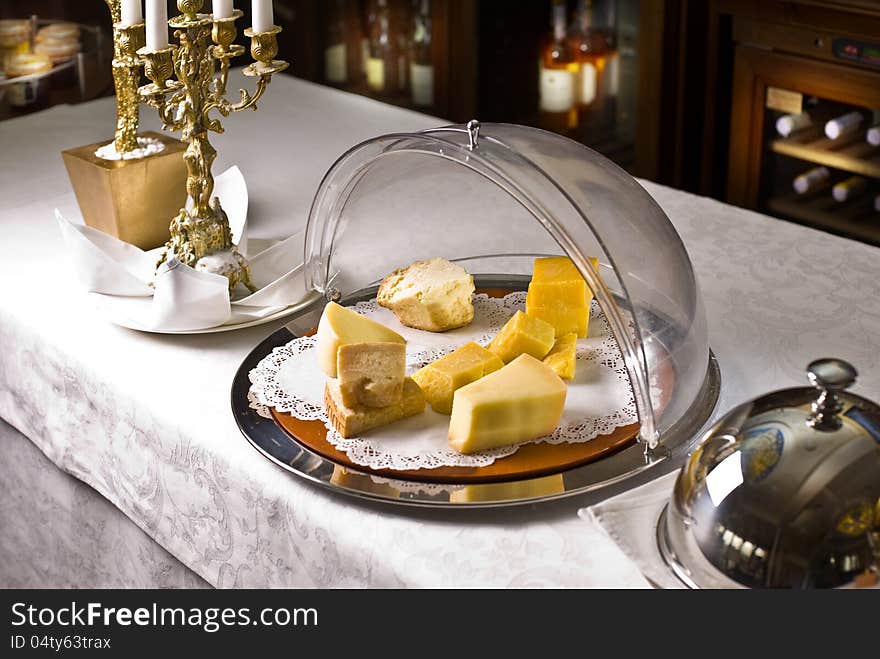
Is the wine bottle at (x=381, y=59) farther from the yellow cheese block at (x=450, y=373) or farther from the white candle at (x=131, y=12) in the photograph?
the yellow cheese block at (x=450, y=373)

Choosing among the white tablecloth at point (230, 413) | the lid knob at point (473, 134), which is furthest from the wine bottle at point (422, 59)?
the lid knob at point (473, 134)

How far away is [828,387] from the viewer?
744 mm

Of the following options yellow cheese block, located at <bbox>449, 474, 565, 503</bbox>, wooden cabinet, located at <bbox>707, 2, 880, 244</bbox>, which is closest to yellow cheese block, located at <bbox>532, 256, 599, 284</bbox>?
yellow cheese block, located at <bbox>449, 474, 565, 503</bbox>

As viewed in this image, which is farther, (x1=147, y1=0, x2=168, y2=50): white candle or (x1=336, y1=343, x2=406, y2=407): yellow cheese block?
(x1=147, y1=0, x2=168, y2=50): white candle

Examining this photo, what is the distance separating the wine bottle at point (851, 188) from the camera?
96.7 inches

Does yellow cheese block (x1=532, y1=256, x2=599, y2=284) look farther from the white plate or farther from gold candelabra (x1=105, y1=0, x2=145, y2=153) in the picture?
gold candelabra (x1=105, y1=0, x2=145, y2=153)

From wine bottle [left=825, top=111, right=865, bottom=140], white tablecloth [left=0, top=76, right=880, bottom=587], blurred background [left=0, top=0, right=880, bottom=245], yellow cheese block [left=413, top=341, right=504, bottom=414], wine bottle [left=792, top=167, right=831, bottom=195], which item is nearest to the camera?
white tablecloth [left=0, top=76, right=880, bottom=587]

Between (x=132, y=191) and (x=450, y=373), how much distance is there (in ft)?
1.96

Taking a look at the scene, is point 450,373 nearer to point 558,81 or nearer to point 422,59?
point 558,81

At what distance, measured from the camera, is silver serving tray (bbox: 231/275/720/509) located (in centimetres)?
89

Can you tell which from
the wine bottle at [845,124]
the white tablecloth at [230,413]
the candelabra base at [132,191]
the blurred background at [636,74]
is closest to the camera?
the white tablecloth at [230,413]

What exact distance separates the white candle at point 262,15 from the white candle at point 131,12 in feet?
0.50

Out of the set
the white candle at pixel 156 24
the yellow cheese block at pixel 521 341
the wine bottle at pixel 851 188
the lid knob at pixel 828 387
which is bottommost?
the wine bottle at pixel 851 188

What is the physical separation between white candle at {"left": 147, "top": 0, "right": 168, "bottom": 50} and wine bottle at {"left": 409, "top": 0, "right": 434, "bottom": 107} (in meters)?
2.11
